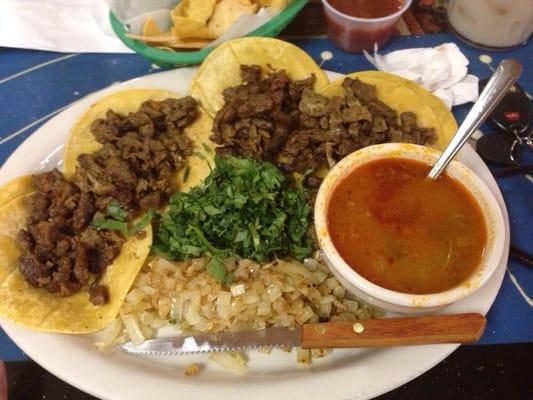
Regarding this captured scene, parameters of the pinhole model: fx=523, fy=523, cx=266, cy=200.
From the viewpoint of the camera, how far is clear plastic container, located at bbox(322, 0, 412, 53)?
108 inches

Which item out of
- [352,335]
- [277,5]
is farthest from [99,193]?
[277,5]

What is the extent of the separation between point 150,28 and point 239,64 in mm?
569

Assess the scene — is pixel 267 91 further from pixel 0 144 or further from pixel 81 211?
pixel 0 144

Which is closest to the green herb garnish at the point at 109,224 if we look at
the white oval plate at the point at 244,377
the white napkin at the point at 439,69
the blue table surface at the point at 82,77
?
the white oval plate at the point at 244,377

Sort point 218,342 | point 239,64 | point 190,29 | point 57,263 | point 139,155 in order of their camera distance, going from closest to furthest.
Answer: point 218,342
point 57,263
point 139,155
point 239,64
point 190,29

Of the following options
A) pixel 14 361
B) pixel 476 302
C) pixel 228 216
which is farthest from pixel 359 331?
pixel 14 361

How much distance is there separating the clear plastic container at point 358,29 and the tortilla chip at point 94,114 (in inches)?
40.2

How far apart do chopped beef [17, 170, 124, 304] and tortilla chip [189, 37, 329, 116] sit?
74cm

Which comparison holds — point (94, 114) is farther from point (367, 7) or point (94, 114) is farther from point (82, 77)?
point (367, 7)

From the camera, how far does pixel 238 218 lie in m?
2.00

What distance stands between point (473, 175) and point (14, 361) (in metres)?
1.87

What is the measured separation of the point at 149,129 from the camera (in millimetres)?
2229

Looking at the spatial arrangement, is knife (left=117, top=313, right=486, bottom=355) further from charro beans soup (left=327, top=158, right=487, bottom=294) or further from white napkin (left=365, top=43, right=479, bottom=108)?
white napkin (left=365, top=43, right=479, bottom=108)

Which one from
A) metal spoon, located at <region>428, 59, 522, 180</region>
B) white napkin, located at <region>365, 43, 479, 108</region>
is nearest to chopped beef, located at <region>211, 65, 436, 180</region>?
metal spoon, located at <region>428, 59, 522, 180</region>
